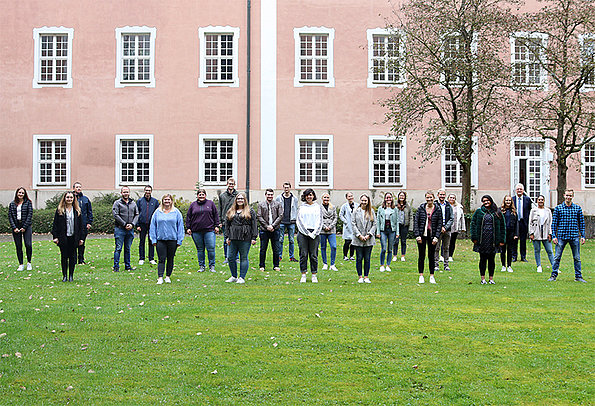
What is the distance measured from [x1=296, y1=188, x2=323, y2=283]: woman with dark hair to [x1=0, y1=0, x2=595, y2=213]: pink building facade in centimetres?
1551

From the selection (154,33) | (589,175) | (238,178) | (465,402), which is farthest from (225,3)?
(465,402)

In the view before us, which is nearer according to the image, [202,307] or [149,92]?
[202,307]

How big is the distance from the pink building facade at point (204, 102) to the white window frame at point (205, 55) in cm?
6

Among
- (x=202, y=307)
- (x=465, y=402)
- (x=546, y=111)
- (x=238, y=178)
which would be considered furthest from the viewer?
(x=238, y=178)

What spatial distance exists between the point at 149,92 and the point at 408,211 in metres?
15.9

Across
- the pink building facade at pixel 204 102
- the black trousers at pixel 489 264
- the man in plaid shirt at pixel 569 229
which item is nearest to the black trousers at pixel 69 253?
the black trousers at pixel 489 264

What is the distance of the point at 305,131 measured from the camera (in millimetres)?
29953

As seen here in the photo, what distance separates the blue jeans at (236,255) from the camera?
13.8 meters

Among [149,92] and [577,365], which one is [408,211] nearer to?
[577,365]

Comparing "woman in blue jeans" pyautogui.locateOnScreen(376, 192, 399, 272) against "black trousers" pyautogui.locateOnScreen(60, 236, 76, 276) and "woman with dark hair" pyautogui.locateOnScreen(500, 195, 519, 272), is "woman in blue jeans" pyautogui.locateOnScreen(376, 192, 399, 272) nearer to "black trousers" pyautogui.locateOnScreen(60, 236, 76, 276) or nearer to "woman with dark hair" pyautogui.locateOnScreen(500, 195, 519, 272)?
"woman with dark hair" pyautogui.locateOnScreen(500, 195, 519, 272)

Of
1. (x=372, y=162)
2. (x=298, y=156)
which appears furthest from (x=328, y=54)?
(x=372, y=162)

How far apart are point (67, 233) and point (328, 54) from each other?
18.6 meters

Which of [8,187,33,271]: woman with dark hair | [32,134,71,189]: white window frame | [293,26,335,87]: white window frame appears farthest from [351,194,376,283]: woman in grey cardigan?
[32,134,71,189]: white window frame

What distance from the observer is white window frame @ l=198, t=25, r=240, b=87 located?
98.0ft
